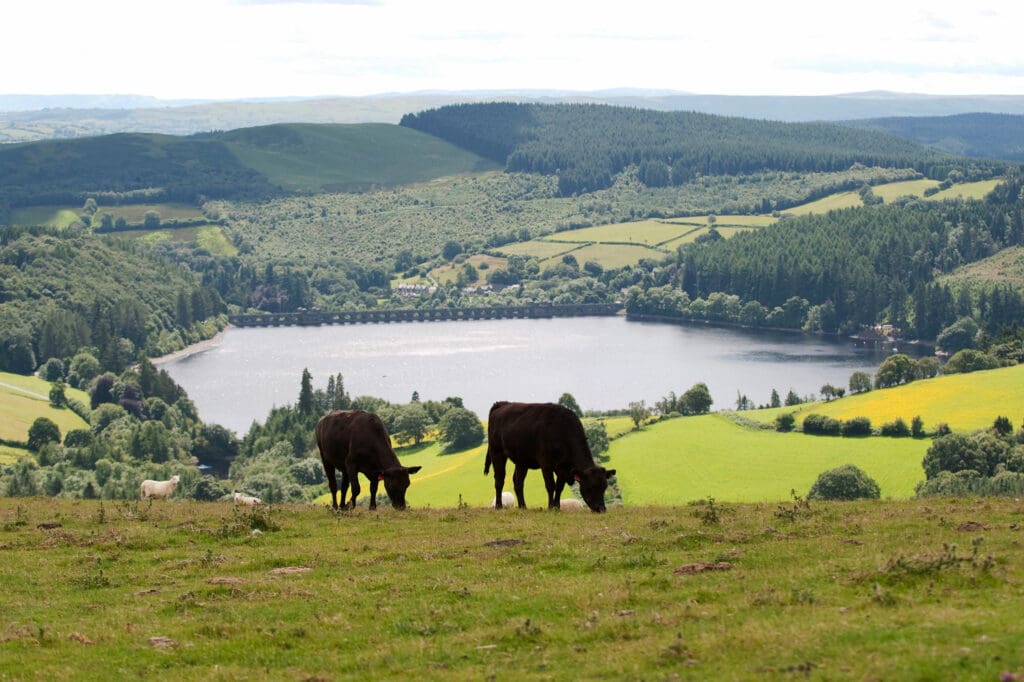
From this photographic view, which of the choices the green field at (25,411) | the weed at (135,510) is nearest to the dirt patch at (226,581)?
the weed at (135,510)

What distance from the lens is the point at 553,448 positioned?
121 ft

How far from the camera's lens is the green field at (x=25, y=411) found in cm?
14962

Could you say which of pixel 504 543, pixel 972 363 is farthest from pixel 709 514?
pixel 972 363

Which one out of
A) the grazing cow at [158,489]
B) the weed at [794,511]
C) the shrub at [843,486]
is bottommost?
the shrub at [843,486]

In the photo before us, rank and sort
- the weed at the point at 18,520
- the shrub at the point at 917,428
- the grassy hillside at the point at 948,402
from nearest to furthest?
1. the weed at the point at 18,520
2. the shrub at the point at 917,428
3. the grassy hillside at the point at 948,402

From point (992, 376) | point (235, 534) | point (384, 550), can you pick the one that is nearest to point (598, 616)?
point (384, 550)

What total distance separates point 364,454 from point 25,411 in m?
137

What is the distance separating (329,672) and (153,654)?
121 inches

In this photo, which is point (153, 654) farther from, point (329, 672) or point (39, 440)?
point (39, 440)

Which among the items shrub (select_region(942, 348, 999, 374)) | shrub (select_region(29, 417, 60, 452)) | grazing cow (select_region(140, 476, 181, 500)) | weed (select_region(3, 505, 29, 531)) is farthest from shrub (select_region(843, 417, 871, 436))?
weed (select_region(3, 505, 29, 531))

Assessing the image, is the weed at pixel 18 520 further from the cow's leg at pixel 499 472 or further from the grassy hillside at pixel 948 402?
the grassy hillside at pixel 948 402

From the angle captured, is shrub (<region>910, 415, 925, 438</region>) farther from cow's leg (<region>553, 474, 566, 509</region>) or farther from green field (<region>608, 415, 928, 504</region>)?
cow's leg (<region>553, 474, 566, 509</region>)

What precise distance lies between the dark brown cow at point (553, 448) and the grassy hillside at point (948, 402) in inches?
3374

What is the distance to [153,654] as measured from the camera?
2216 cm
